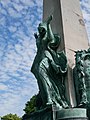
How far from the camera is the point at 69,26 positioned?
7820 mm

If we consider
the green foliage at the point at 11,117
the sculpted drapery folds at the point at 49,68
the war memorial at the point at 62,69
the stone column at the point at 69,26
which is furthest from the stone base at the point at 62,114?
the green foliage at the point at 11,117

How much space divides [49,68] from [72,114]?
5.51 ft

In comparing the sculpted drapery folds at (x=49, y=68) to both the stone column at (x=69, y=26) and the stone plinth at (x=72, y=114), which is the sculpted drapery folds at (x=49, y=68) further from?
the stone plinth at (x=72, y=114)

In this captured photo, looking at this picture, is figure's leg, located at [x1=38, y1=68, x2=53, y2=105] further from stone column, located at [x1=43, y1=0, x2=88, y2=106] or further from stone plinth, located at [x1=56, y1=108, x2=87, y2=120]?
stone plinth, located at [x1=56, y1=108, x2=87, y2=120]

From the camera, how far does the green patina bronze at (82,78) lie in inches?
257

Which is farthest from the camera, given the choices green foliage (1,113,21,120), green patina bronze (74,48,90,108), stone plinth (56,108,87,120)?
green foliage (1,113,21,120)

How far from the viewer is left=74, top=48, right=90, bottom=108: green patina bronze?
6.53m

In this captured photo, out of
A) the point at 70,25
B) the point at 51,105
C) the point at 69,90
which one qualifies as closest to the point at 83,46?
the point at 70,25

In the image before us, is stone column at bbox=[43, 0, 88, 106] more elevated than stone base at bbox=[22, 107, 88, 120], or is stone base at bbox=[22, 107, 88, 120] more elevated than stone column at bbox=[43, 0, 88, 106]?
stone column at bbox=[43, 0, 88, 106]

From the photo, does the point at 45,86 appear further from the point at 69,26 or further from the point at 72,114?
the point at 69,26

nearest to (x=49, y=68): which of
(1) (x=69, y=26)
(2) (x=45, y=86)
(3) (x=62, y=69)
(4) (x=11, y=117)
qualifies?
(3) (x=62, y=69)

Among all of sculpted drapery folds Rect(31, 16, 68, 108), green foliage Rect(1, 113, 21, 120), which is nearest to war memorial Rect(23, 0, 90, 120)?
sculpted drapery folds Rect(31, 16, 68, 108)

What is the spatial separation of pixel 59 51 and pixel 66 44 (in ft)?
0.90

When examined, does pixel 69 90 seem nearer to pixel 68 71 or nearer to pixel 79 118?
pixel 68 71
